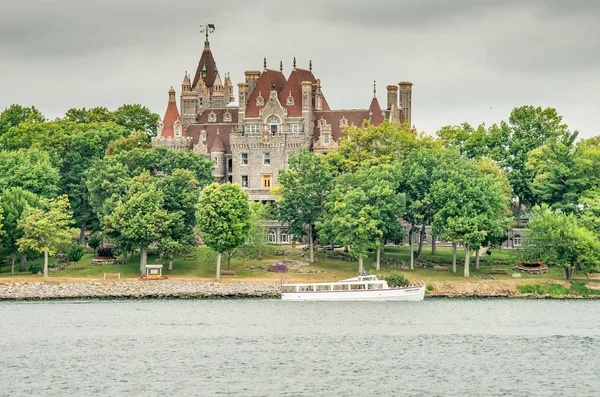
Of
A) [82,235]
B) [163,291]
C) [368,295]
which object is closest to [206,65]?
[82,235]

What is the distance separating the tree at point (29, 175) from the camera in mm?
124438

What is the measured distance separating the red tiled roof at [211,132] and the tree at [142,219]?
108 feet

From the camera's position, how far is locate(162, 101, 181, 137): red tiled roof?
14948 centimetres

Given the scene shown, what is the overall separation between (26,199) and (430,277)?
1642 inches

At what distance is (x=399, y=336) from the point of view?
82.9m

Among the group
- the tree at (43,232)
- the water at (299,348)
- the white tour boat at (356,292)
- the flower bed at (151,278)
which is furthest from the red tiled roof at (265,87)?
the water at (299,348)

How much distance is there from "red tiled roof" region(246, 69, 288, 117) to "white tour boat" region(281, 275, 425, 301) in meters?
46.1

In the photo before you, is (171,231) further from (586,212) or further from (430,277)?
(586,212)

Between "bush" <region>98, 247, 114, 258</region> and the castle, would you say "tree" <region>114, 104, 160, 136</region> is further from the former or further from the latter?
"bush" <region>98, 247, 114, 258</region>

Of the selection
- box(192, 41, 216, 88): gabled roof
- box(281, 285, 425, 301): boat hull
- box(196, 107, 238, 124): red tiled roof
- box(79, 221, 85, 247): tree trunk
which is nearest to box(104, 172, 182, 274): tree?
box(281, 285, 425, 301): boat hull

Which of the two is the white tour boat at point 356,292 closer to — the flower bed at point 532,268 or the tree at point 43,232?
the flower bed at point 532,268

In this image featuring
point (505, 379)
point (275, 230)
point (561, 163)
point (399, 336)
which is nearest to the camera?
point (505, 379)

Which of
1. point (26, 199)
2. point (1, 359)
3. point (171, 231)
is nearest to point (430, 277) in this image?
point (171, 231)

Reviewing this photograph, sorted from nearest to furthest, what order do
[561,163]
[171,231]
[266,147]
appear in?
1. [171,231]
2. [561,163]
3. [266,147]
